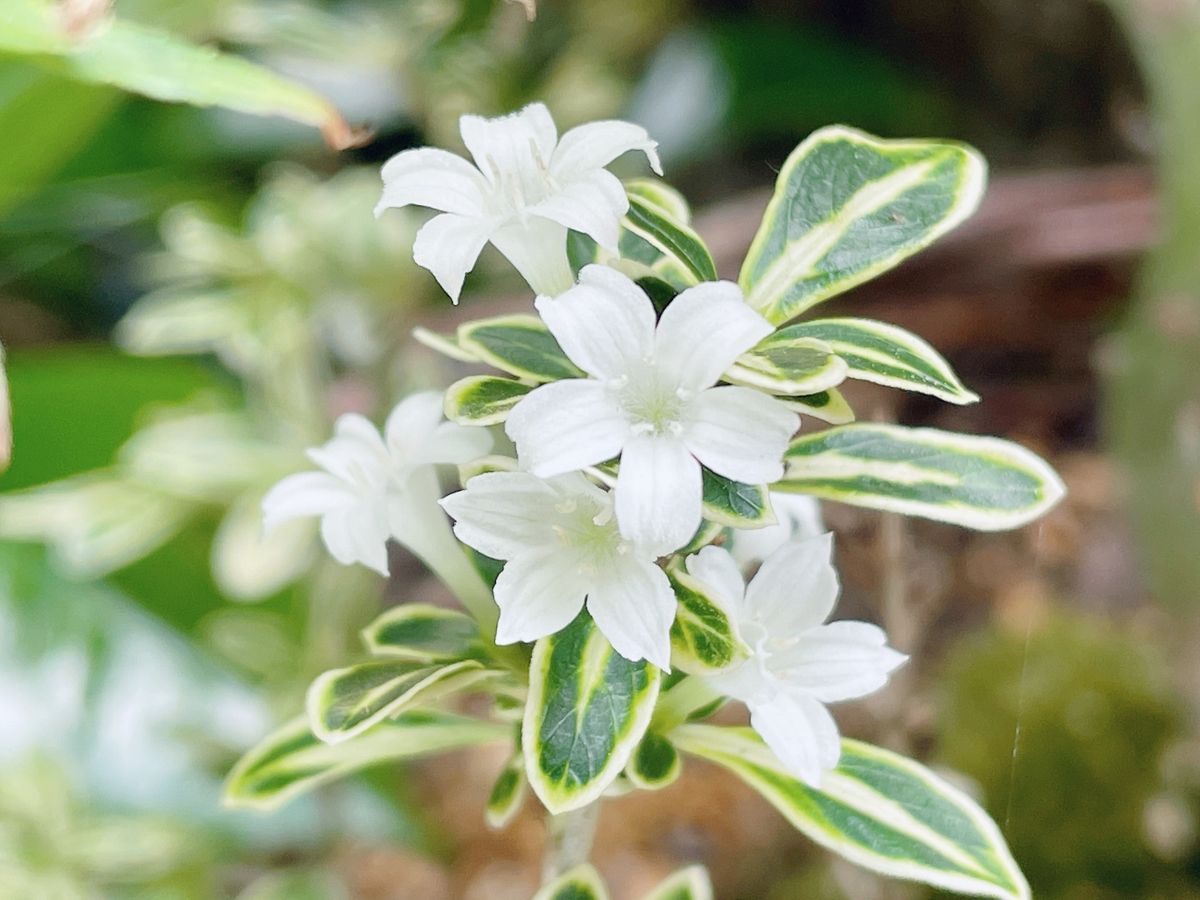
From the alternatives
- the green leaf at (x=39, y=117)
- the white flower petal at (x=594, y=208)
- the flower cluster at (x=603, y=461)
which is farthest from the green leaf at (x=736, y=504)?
the green leaf at (x=39, y=117)

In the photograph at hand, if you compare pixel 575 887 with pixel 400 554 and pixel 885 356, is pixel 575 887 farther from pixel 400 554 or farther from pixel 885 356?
pixel 400 554

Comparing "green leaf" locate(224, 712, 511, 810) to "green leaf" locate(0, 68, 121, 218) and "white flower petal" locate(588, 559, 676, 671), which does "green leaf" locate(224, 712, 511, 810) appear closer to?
"white flower petal" locate(588, 559, 676, 671)

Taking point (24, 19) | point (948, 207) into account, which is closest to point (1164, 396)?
point (948, 207)

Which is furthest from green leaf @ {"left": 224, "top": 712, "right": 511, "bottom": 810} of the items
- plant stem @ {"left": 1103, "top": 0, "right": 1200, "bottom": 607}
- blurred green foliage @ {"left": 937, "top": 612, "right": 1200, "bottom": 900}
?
plant stem @ {"left": 1103, "top": 0, "right": 1200, "bottom": 607}

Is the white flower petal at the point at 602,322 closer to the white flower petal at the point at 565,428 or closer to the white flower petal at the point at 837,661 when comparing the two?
the white flower petal at the point at 565,428

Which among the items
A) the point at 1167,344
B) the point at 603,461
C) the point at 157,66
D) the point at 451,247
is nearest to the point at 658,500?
the point at 603,461
